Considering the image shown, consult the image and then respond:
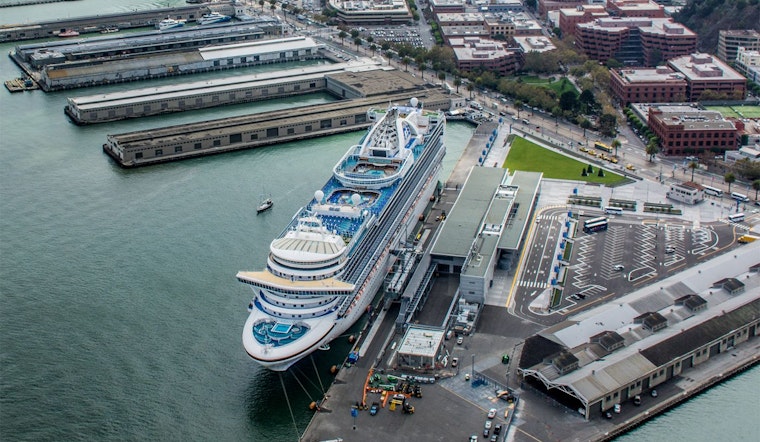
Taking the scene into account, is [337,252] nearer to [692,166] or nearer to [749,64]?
[692,166]

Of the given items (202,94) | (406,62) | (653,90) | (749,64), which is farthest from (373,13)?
(749,64)

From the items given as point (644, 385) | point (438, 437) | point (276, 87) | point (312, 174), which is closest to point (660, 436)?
point (644, 385)

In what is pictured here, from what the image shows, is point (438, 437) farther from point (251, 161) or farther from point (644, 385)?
point (251, 161)

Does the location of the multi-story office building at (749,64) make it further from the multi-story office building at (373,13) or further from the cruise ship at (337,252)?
the multi-story office building at (373,13)

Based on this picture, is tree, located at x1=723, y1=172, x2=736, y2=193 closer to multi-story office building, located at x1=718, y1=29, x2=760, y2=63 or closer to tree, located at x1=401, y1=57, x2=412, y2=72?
multi-story office building, located at x1=718, y1=29, x2=760, y2=63

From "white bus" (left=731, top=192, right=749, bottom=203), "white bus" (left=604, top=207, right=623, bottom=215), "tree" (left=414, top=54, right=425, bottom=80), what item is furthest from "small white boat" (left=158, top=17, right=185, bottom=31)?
"white bus" (left=731, top=192, right=749, bottom=203)
